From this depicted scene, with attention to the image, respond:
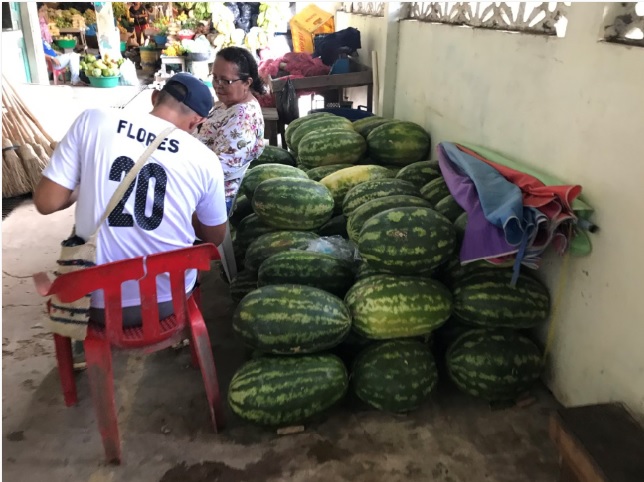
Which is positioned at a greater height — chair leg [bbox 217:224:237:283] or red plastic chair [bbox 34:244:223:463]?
red plastic chair [bbox 34:244:223:463]

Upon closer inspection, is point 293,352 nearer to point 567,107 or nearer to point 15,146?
point 567,107

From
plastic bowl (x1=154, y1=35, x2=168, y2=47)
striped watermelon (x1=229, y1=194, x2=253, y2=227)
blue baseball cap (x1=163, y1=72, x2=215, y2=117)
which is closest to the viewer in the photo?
blue baseball cap (x1=163, y1=72, x2=215, y2=117)

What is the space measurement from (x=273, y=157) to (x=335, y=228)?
1064 millimetres

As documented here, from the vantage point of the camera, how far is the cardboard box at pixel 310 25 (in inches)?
293

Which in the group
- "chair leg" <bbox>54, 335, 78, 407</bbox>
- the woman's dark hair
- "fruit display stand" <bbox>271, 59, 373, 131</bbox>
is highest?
the woman's dark hair

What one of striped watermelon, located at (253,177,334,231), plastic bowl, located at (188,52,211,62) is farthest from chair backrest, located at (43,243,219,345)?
plastic bowl, located at (188,52,211,62)

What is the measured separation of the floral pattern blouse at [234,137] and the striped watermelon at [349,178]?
0.53 m

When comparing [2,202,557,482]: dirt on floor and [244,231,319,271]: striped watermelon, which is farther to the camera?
[244,231,319,271]: striped watermelon

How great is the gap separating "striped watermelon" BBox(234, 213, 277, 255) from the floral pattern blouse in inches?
7.4

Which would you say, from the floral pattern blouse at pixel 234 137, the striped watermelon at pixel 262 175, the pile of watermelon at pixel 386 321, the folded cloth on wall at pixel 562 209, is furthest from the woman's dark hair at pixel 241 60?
the folded cloth on wall at pixel 562 209

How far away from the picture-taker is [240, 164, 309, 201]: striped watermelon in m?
3.44

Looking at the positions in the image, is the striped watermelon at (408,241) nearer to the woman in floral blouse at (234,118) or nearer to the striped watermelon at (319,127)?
the woman in floral blouse at (234,118)

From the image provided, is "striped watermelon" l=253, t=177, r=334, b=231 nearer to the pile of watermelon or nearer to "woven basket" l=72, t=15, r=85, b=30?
the pile of watermelon

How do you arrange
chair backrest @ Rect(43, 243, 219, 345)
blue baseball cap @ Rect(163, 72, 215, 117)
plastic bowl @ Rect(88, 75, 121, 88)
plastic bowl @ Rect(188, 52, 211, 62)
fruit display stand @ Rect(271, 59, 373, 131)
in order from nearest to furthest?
chair backrest @ Rect(43, 243, 219, 345), blue baseball cap @ Rect(163, 72, 215, 117), fruit display stand @ Rect(271, 59, 373, 131), plastic bowl @ Rect(188, 52, 211, 62), plastic bowl @ Rect(88, 75, 121, 88)
